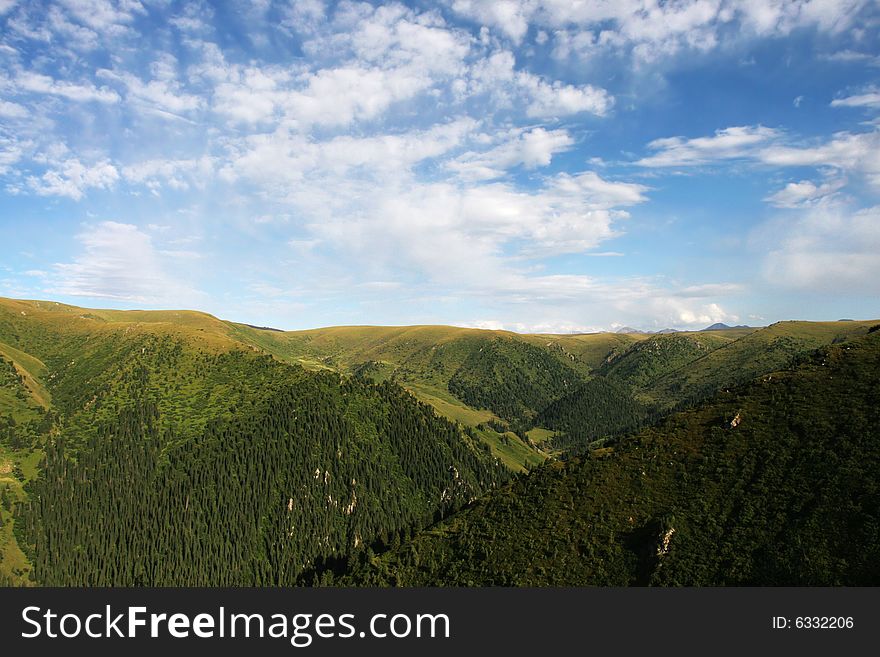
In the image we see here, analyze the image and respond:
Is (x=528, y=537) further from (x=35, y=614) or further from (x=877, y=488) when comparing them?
(x=35, y=614)

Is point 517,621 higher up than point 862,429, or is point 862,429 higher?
point 862,429

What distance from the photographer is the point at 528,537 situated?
120 metres

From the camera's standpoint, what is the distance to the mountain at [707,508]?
97.4m

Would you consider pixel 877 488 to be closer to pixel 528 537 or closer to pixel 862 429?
pixel 862 429

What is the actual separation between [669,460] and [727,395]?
4667cm

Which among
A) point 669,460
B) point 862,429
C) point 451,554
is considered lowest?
point 451,554

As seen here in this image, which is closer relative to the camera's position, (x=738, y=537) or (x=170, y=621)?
(x=170, y=621)

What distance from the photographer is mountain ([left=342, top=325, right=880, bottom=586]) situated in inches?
3836

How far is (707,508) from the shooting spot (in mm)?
113750

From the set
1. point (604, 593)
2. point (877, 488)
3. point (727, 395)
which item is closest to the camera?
point (604, 593)

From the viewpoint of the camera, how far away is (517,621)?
4547 cm

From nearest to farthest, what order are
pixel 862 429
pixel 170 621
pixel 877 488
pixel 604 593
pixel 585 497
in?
pixel 170 621, pixel 604 593, pixel 877 488, pixel 862 429, pixel 585 497

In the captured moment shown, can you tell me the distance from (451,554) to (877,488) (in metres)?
97.7

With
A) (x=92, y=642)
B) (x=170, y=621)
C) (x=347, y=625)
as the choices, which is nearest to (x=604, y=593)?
(x=347, y=625)
